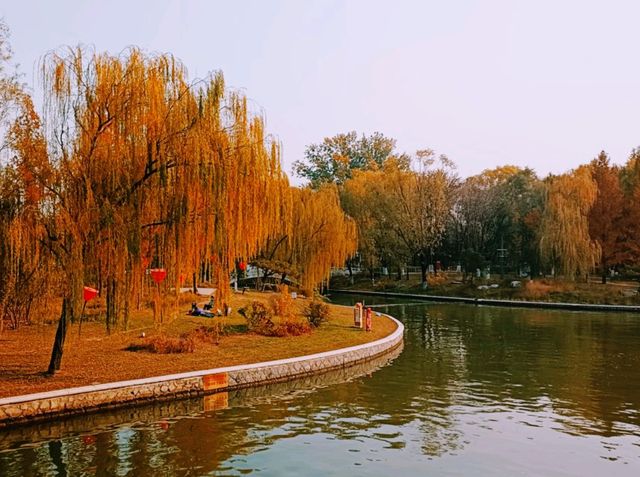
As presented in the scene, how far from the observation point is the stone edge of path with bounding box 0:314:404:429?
11.7 m

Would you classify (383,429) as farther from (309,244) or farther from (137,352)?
(309,244)

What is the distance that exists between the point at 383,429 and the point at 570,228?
36967mm

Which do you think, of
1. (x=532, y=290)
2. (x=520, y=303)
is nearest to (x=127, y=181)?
(x=520, y=303)

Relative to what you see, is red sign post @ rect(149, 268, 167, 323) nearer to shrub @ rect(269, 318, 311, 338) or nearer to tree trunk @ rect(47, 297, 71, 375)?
tree trunk @ rect(47, 297, 71, 375)

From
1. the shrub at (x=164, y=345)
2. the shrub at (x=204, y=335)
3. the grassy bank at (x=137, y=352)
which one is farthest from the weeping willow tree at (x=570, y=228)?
the shrub at (x=164, y=345)

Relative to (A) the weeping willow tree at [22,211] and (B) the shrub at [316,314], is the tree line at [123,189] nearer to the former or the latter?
(A) the weeping willow tree at [22,211]

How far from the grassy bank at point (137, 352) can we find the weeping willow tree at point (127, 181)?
1.07 m

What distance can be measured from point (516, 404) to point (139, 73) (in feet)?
38.6

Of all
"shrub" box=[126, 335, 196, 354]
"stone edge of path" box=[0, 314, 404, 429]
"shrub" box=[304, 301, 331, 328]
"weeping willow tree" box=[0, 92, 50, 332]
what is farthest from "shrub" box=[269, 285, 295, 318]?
"weeping willow tree" box=[0, 92, 50, 332]

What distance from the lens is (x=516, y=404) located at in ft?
46.7

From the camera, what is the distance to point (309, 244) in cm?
3462

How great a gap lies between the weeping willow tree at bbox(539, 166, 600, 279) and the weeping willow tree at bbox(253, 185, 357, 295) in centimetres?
1830

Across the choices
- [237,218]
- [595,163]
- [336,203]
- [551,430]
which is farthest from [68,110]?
[595,163]

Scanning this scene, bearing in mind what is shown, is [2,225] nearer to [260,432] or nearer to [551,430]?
[260,432]
